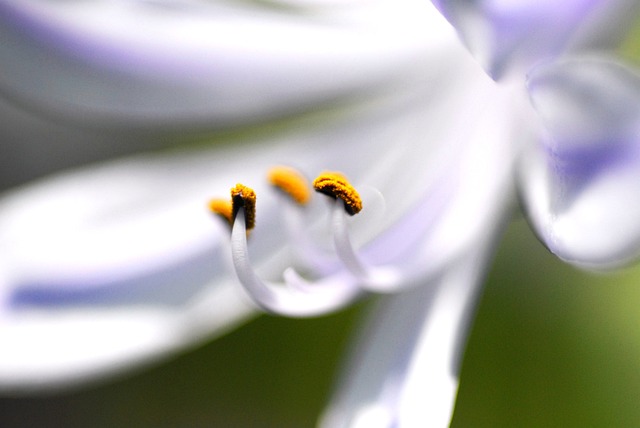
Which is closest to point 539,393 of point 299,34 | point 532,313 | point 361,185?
point 532,313

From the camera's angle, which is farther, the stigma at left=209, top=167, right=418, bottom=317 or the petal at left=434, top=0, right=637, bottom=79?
the stigma at left=209, top=167, right=418, bottom=317

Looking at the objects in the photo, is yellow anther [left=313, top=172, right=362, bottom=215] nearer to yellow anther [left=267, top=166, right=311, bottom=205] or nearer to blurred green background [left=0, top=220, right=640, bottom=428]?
yellow anther [left=267, top=166, right=311, bottom=205]

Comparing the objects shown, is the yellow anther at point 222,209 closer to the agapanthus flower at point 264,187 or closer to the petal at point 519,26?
the agapanthus flower at point 264,187

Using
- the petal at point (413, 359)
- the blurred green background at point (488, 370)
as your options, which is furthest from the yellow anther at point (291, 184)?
the blurred green background at point (488, 370)

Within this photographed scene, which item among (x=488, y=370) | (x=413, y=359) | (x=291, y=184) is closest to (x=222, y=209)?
(x=291, y=184)

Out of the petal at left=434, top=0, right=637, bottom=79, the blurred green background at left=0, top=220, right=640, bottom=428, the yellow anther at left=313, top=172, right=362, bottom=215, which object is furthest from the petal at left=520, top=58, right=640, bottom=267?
the blurred green background at left=0, top=220, right=640, bottom=428

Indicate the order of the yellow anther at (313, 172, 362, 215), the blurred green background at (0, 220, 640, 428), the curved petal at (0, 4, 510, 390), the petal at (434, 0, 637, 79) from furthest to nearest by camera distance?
1. the blurred green background at (0, 220, 640, 428)
2. the curved petal at (0, 4, 510, 390)
3. the yellow anther at (313, 172, 362, 215)
4. the petal at (434, 0, 637, 79)
